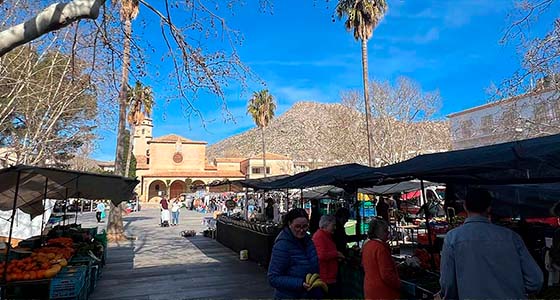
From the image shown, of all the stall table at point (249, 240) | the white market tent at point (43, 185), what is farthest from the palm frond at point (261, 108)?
the white market tent at point (43, 185)

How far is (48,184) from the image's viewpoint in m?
6.43

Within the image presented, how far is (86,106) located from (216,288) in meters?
10.5

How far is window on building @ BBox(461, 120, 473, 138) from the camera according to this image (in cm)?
3403

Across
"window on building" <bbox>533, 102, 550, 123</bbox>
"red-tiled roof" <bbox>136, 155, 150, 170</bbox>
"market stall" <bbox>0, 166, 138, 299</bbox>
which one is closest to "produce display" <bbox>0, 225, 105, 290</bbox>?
"market stall" <bbox>0, 166, 138, 299</bbox>

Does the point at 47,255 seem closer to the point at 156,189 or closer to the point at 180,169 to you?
the point at 180,169

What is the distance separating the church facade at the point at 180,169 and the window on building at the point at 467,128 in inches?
984

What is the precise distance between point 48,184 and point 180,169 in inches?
1916

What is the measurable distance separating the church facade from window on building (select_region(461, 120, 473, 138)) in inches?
984

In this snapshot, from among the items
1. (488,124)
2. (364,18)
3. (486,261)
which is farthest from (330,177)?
(488,124)

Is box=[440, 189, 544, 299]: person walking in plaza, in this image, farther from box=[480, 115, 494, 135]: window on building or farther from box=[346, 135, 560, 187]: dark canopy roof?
box=[480, 115, 494, 135]: window on building

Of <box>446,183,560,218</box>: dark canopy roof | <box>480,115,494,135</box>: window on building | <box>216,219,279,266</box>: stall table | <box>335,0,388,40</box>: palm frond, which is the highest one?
<box>335,0,388,40</box>: palm frond

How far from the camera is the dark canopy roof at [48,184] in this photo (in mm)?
4535

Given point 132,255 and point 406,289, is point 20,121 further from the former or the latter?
point 406,289

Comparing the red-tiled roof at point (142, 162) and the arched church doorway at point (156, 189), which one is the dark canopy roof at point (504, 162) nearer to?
the arched church doorway at point (156, 189)
